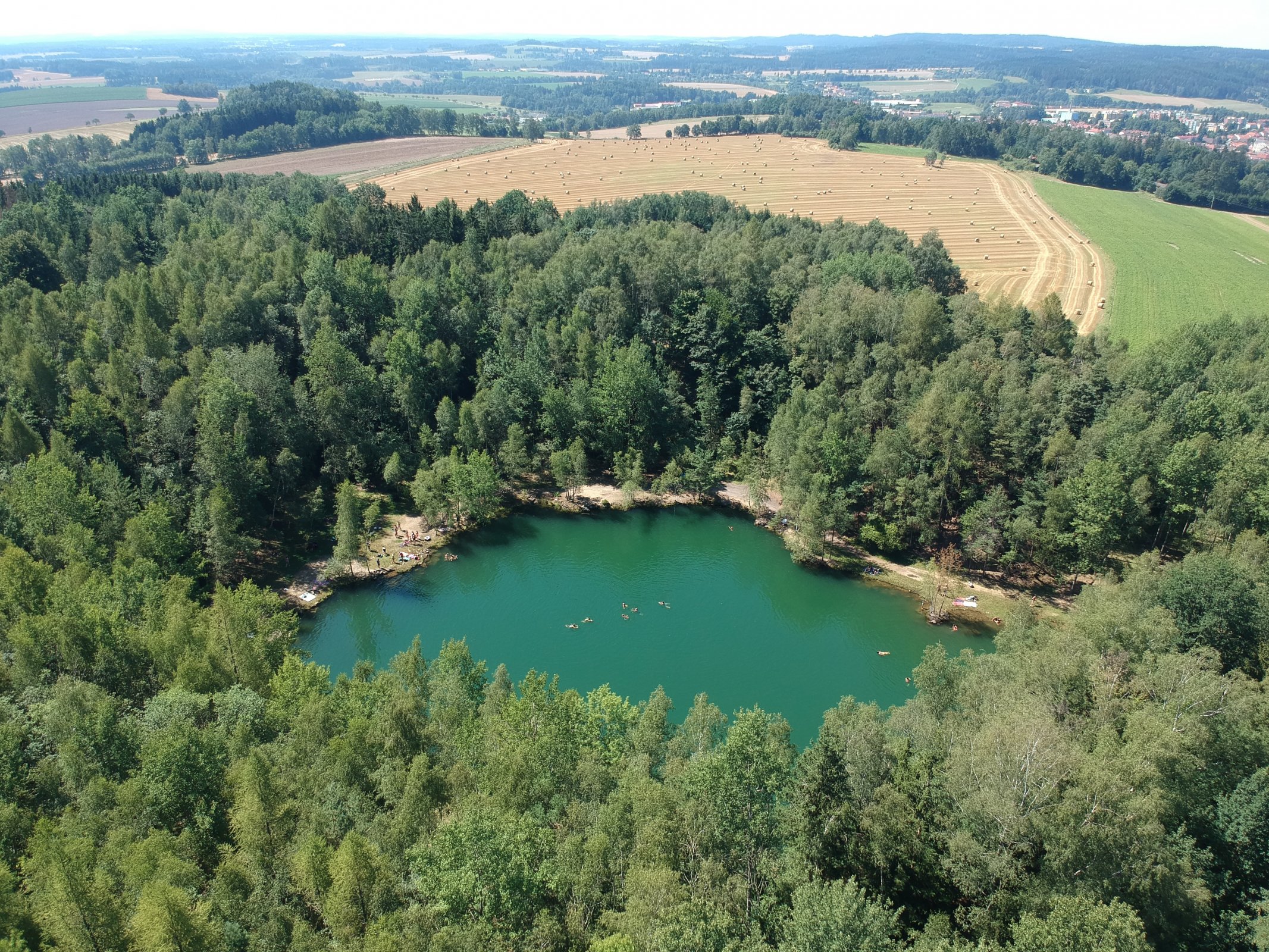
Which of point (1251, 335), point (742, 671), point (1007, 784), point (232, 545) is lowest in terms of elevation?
point (742, 671)

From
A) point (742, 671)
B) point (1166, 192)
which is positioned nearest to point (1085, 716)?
point (742, 671)

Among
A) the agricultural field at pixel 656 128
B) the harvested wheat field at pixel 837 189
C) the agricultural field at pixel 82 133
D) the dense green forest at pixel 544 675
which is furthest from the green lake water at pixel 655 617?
the agricultural field at pixel 82 133

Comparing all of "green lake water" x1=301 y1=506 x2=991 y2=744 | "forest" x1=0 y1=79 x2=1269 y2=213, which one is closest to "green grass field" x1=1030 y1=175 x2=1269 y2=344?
"forest" x1=0 y1=79 x2=1269 y2=213

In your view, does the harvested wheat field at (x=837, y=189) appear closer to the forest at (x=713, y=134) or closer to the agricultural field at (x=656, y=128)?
the forest at (x=713, y=134)

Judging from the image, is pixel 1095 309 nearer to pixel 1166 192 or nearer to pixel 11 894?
pixel 1166 192

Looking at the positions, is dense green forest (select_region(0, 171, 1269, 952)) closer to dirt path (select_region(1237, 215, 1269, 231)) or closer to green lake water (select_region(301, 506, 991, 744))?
green lake water (select_region(301, 506, 991, 744))

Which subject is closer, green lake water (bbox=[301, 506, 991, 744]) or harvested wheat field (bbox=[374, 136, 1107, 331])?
green lake water (bbox=[301, 506, 991, 744])

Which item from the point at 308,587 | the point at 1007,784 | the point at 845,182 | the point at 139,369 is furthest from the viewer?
the point at 845,182
